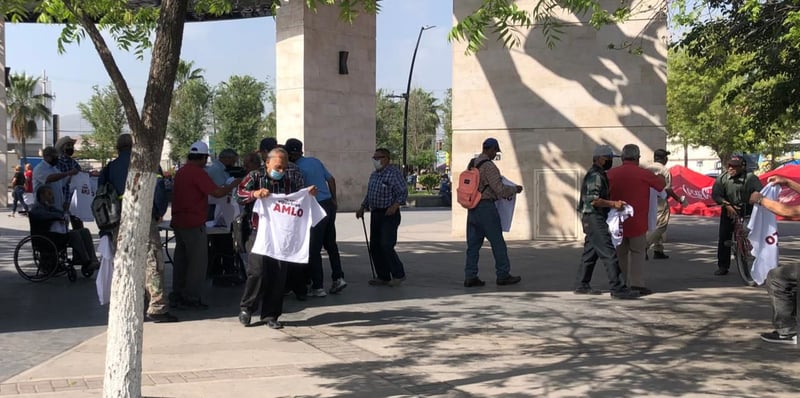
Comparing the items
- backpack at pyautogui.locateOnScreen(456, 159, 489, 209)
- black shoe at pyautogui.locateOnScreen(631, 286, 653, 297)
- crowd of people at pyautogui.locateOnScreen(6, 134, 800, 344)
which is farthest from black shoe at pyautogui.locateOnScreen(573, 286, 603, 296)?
backpack at pyautogui.locateOnScreen(456, 159, 489, 209)

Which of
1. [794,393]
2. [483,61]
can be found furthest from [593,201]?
[483,61]

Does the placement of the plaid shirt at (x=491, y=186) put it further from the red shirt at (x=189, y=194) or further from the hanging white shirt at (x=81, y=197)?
the hanging white shirt at (x=81, y=197)

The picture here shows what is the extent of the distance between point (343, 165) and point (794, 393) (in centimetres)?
2079

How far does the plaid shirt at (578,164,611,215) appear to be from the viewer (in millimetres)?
9281

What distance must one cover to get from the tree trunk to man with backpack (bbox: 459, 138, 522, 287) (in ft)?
18.8

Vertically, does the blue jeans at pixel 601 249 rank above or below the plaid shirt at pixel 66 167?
below

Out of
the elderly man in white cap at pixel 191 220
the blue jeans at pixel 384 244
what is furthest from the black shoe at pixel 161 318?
the blue jeans at pixel 384 244

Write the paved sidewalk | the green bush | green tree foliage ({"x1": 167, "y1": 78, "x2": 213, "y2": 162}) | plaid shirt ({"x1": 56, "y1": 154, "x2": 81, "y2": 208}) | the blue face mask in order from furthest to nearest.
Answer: green tree foliage ({"x1": 167, "y1": 78, "x2": 213, "y2": 162}) → the green bush → plaid shirt ({"x1": 56, "y1": 154, "x2": 81, "y2": 208}) → the blue face mask → the paved sidewalk

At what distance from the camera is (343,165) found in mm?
25531

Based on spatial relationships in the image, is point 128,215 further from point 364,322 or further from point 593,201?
point 593,201

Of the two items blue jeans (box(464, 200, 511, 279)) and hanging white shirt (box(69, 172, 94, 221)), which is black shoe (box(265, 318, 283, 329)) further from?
hanging white shirt (box(69, 172, 94, 221))

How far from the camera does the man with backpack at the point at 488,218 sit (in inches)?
392

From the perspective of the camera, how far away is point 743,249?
1045cm

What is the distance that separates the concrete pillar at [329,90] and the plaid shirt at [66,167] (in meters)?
12.7
